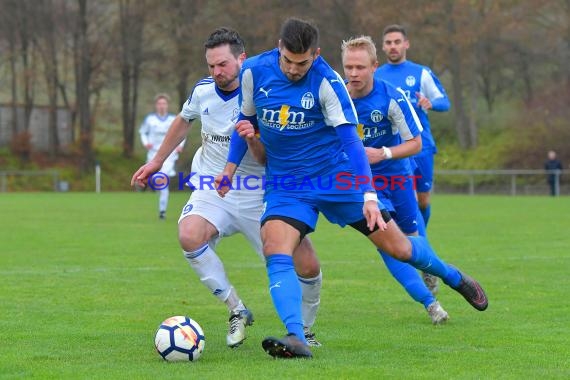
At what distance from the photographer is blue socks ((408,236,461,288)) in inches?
259

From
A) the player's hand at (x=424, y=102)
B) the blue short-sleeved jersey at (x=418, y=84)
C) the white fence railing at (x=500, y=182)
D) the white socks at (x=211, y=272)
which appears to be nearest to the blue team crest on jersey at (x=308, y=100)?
the white socks at (x=211, y=272)

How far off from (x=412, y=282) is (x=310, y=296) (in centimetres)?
109

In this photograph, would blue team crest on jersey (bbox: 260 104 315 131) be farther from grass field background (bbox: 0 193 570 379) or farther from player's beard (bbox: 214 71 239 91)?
grass field background (bbox: 0 193 570 379)

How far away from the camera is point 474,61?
45.1 meters

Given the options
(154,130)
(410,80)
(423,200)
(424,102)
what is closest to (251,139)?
(424,102)

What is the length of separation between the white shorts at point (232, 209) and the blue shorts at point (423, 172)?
126 inches

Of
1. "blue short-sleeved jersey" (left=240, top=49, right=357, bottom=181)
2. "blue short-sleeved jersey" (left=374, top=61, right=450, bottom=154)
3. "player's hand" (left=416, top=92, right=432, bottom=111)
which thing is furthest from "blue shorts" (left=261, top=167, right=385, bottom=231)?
"blue short-sleeved jersey" (left=374, top=61, right=450, bottom=154)

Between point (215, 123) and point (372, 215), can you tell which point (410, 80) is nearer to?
point (215, 123)

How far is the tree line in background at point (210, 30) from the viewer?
4234 centimetres

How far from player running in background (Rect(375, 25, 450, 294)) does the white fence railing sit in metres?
26.7

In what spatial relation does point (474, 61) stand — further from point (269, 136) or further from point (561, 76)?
point (269, 136)

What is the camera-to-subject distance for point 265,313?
25.8 ft

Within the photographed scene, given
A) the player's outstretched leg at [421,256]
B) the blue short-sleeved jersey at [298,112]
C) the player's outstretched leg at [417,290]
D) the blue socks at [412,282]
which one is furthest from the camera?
the blue socks at [412,282]

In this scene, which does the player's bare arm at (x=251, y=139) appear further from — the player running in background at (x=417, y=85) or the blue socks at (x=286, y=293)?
the player running in background at (x=417, y=85)
